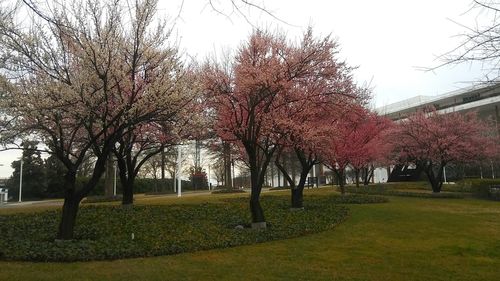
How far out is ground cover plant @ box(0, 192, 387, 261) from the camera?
1079cm

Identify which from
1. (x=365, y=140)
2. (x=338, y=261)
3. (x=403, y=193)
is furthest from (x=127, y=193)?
(x=403, y=193)

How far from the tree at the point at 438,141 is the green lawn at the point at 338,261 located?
1474 cm

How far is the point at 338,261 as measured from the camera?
10.8 metres

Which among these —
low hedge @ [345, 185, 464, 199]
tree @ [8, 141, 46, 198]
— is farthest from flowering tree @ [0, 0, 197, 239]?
tree @ [8, 141, 46, 198]

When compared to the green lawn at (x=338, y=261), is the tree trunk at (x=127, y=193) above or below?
above

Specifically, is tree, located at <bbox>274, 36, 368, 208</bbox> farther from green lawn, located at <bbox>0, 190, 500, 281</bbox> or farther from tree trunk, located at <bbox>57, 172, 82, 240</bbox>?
tree trunk, located at <bbox>57, 172, 82, 240</bbox>

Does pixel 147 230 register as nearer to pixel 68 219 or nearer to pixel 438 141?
pixel 68 219

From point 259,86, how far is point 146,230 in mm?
5966

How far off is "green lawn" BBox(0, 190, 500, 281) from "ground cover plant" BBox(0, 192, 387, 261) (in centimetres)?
48

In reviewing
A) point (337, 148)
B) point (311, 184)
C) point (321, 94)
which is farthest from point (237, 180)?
point (321, 94)

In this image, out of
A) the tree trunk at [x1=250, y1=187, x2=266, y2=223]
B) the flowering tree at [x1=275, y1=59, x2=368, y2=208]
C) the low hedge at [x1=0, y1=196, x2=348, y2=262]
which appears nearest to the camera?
the low hedge at [x1=0, y1=196, x2=348, y2=262]

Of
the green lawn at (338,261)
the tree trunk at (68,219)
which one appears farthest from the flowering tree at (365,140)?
the tree trunk at (68,219)

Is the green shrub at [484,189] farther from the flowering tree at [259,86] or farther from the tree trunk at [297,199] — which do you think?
the flowering tree at [259,86]

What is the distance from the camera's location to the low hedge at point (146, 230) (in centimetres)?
1077
